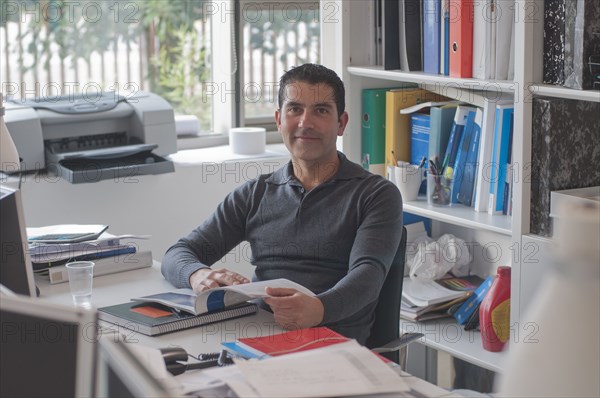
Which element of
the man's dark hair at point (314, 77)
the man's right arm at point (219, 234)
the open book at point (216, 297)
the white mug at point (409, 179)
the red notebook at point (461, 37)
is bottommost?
the open book at point (216, 297)

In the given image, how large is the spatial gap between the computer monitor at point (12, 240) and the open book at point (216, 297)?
29cm

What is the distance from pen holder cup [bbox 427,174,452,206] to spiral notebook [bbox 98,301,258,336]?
997mm

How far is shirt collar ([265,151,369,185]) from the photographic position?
231cm

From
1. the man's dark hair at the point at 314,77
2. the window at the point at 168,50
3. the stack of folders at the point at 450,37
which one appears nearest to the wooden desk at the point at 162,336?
the man's dark hair at the point at 314,77

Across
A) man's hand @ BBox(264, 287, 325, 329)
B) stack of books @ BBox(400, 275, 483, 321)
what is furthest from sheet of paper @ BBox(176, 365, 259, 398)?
stack of books @ BBox(400, 275, 483, 321)

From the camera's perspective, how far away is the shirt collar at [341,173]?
2.31m

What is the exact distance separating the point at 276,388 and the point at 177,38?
8.71 ft

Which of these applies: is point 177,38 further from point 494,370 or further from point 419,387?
point 419,387

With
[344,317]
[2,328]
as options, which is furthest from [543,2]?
[2,328]

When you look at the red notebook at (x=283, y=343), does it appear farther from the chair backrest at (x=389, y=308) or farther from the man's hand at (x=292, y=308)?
the chair backrest at (x=389, y=308)

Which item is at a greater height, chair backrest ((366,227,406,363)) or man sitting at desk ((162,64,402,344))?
man sitting at desk ((162,64,402,344))

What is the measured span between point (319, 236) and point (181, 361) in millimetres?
699

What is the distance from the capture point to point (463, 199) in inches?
109

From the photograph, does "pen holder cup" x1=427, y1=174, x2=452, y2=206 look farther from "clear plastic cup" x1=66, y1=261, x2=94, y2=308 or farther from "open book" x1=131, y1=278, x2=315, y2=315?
"clear plastic cup" x1=66, y1=261, x2=94, y2=308
